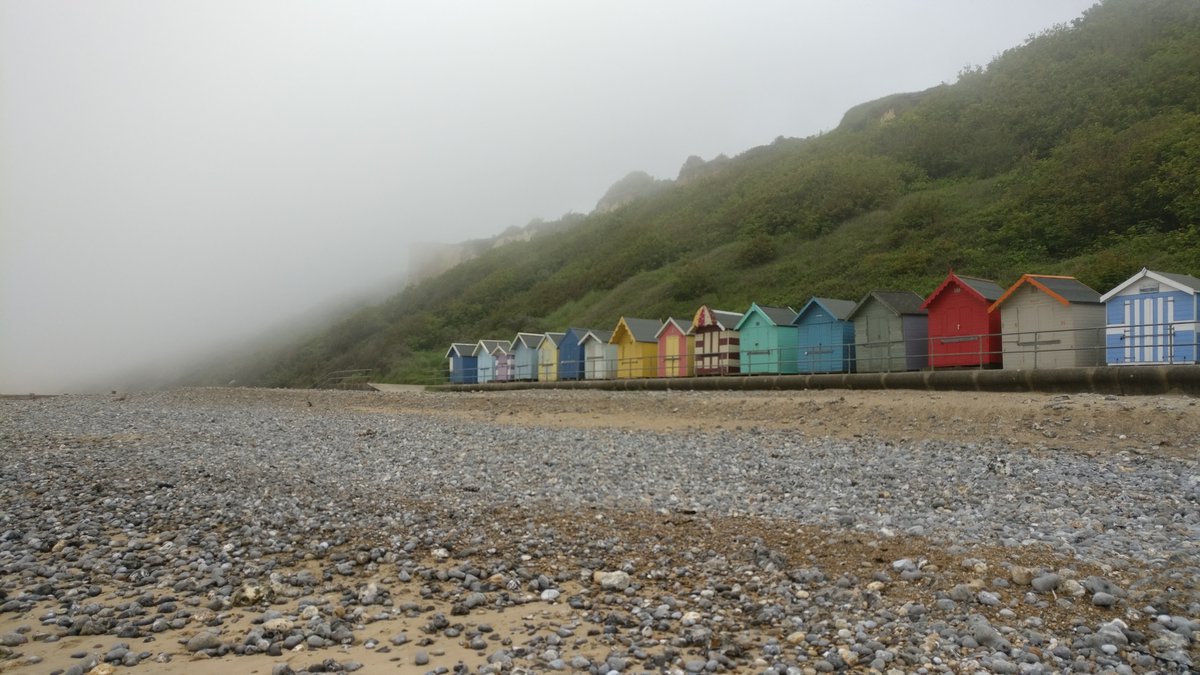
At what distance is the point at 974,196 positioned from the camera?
5134 cm

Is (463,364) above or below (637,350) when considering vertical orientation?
below

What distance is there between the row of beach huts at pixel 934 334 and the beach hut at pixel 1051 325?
0.11ft

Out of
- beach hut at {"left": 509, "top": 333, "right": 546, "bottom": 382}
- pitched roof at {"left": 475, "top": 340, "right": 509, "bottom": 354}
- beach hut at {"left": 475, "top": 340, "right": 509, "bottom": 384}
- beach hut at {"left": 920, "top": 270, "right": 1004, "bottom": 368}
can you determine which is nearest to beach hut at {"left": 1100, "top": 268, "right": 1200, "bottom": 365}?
beach hut at {"left": 920, "top": 270, "right": 1004, "bottom": 368}

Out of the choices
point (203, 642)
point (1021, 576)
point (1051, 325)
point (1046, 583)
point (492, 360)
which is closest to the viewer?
point (203, 642)

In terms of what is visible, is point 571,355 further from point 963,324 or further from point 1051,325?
point 1051,325

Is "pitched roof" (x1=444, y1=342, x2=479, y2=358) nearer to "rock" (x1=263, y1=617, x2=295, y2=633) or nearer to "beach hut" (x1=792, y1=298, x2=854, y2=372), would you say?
"beach hut" (x1=792, y1=298, x2=854, y2=372)

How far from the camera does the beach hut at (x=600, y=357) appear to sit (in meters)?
43.9

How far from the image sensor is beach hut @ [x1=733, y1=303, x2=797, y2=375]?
34.3 meters

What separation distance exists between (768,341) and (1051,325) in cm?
1241

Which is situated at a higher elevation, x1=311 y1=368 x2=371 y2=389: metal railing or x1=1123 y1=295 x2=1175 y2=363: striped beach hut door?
x1=1123 y1=295 x2=1175 y2=363: striped beach hut door

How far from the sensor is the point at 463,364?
56531 mm

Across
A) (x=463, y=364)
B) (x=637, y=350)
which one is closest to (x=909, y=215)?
(x=637, y=350)

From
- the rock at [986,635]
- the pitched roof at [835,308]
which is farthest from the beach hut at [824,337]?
the rock at [986,635]

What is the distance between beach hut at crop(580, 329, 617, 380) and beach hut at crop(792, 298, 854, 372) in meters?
12.4
